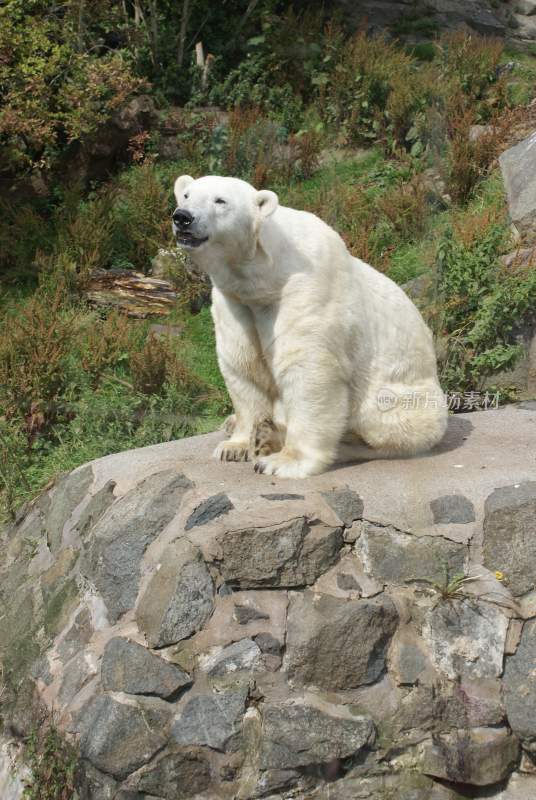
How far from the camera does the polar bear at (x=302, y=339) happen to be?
4113 mm

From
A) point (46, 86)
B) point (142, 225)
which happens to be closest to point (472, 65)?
point (142, 225)

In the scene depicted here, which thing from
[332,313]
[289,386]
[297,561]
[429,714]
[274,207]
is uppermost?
[274,207]

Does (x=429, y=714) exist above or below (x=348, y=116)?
below

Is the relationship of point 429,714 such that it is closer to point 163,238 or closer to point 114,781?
point 114,781

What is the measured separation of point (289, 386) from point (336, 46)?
335 inches

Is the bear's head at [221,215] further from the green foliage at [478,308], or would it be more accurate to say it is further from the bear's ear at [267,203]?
the green foliage at [478,308]

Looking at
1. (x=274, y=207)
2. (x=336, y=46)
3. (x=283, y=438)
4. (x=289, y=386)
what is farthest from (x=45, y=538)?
(x=336, y=46)

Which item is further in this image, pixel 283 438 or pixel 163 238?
pixel 163 238

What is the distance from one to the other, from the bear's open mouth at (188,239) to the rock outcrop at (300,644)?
120 cm

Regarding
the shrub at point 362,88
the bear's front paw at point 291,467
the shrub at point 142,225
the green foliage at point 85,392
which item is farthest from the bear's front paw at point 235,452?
the shrub at point 362,88

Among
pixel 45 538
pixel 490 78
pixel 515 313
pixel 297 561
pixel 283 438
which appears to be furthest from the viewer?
pixel 490 78

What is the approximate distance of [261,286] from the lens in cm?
420

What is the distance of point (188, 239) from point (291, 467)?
1.23 m

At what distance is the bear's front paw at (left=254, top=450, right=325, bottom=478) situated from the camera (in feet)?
14.3
